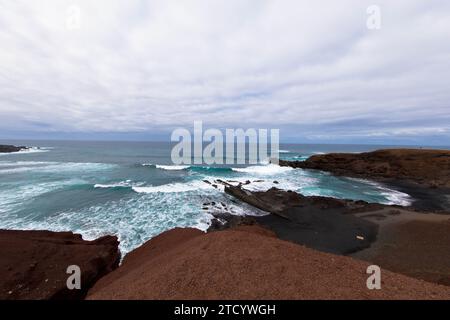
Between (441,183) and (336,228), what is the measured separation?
26.7 meters

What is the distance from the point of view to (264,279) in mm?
4539

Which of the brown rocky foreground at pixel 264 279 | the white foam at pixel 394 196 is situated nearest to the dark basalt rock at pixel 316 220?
the white foam at pixel 394 196

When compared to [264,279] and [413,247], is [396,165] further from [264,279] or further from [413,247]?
[264,279]

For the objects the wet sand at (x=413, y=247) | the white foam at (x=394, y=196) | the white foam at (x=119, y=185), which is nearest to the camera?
the wet sand at (x=413, y=247)

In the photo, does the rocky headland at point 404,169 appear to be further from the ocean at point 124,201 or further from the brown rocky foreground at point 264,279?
the brown rocky foreground at point 264,279

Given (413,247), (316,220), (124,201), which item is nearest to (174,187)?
(124,201)

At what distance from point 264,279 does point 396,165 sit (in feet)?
142

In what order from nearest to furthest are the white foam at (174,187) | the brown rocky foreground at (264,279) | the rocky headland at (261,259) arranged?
1. the brown rocky foreground at (264,279)
2. the rocky headland at (261,259)
3. the white foam at (174,187)

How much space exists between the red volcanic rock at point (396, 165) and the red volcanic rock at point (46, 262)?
1477 inches

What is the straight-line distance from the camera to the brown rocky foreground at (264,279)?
164 inches

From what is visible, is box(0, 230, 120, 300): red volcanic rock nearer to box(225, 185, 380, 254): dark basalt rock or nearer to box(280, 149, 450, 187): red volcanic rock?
box(225, 185, 380, 254): dark basalt rock

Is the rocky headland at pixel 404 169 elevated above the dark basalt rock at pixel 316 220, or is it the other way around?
the rocky headland at pixel 404 169

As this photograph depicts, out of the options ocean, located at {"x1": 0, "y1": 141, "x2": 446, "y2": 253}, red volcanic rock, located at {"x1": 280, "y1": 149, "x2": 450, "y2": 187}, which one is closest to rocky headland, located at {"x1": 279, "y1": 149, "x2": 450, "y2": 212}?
red volcanic rock, located at {"x1": 280, "y1": 149, "x2": 450, "y2": 187}

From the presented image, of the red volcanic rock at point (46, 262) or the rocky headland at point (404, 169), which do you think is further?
the rocky headland at point (404, 169)
